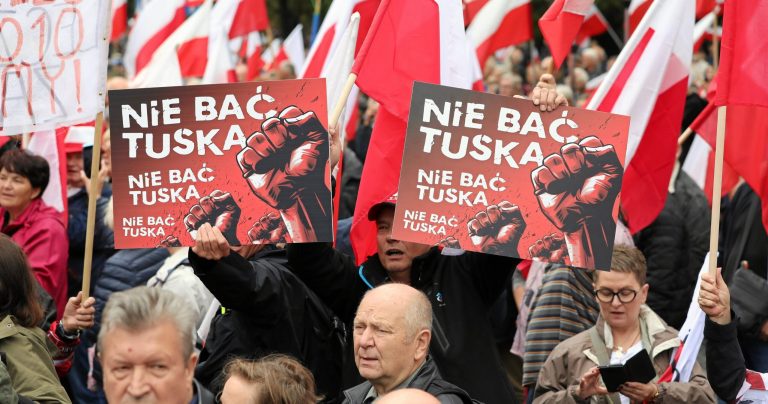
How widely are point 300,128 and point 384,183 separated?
135cm

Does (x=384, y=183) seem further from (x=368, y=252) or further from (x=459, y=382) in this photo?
(x=459, y=382)

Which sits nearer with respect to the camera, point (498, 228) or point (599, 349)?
point (498, 228)

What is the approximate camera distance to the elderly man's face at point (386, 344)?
178 inches

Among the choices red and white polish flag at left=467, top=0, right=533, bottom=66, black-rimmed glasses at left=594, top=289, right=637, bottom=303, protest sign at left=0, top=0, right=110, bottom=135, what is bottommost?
black-rimmed glasses at left=594, top=289, right=637, bottom=303

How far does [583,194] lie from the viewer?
5059 mm

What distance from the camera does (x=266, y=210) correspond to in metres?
5.03

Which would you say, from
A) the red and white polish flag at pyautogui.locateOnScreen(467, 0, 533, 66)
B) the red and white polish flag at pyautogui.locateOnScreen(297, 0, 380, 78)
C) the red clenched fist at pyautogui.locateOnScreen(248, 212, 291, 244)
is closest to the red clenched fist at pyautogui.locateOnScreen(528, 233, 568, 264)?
the red clenched fist at pyautogui.locateOnScreen(248, 212, 291, 244)

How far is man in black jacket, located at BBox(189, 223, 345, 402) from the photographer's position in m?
4.96

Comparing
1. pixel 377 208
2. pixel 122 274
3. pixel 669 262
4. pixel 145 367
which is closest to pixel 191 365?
pixel 145 367

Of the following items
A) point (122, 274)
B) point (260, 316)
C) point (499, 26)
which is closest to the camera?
point (260, 316)

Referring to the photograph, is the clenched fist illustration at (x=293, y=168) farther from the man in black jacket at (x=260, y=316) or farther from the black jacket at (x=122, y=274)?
the black jacket at (x=122, y=274)

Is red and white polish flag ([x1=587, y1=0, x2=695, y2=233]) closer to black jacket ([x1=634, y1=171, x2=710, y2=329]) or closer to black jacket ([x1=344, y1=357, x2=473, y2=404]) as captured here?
black jacket ([x1=634, y1=171, x2=710, y2=329])

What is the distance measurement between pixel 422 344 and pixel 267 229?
2.79 ft

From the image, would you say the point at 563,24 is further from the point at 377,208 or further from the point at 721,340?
the point at 721,340
